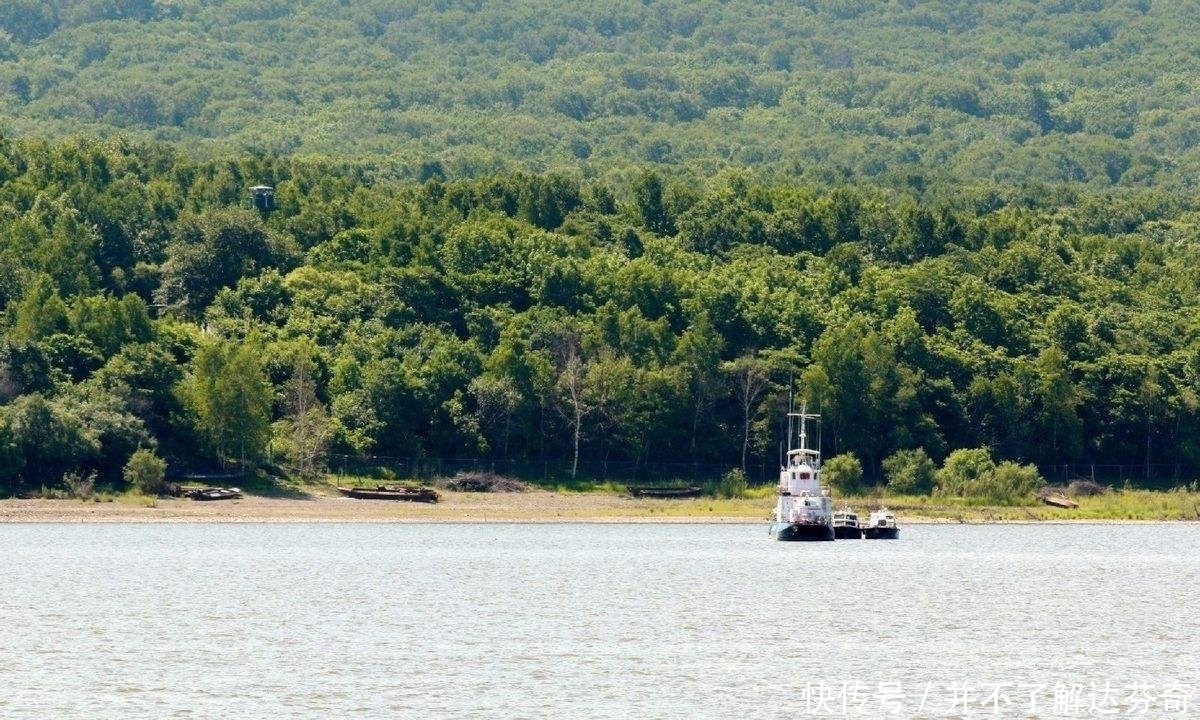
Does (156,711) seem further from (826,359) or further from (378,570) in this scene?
(826,359)

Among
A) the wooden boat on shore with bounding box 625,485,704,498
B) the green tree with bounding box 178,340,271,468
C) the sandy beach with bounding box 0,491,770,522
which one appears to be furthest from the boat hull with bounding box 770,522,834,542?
the green tree with bounding box 178,340,271,468

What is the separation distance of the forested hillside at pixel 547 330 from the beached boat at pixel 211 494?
14.4 ft

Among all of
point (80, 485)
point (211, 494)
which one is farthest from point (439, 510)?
point (80, 485)

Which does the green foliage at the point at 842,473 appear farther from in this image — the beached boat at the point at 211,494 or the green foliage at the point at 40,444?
the green foliage at the point at 40,444

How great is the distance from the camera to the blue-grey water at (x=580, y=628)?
193 ft

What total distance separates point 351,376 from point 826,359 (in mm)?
29853

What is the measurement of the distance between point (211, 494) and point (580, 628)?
172 feet

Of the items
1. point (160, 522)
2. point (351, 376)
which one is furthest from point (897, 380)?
point (160, 522)

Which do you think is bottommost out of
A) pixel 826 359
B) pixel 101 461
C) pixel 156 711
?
pixel 156 711

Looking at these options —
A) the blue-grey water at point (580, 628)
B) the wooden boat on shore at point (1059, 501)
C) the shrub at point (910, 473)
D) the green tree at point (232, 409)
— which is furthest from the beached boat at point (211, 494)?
the wooden boat on shore at point (1059, 501)

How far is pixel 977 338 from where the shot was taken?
16038 centimetres

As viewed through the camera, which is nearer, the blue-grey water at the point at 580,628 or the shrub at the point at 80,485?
the blue-grey water at the point at 580,628

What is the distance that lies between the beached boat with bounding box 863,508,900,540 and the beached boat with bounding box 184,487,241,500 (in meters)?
33.4

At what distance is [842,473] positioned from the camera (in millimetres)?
→ 140000
